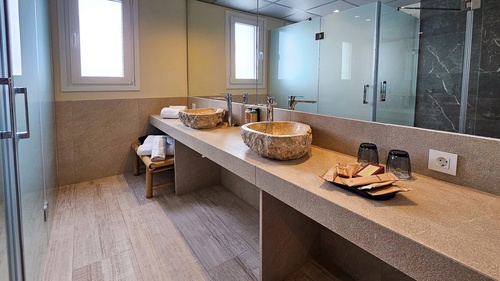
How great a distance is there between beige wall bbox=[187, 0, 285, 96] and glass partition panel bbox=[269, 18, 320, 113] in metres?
0.44

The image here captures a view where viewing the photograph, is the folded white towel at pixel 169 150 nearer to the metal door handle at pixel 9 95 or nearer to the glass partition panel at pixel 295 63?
the glass partition panel at pixel 295 63

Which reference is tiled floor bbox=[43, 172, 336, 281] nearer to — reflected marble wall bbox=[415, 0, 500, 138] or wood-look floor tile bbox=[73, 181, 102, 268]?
wood-look floor tile bbox=[73, 181, 102, 268]

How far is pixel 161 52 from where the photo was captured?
3482mm

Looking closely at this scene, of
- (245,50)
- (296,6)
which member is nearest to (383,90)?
(296,6)

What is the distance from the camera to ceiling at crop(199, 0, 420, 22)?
180 cm

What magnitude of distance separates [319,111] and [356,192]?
957 millimetres

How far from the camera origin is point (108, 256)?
73.2 inches

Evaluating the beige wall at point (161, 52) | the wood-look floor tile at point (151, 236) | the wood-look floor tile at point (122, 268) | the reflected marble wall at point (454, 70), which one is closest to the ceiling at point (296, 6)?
the reflected marble wall at point (454, 70)

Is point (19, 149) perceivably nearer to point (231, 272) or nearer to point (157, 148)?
point (231, 272)

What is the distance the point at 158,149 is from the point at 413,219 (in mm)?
2406

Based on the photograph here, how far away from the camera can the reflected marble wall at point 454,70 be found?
1.30m

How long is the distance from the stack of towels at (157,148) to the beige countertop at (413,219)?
1.56 metres

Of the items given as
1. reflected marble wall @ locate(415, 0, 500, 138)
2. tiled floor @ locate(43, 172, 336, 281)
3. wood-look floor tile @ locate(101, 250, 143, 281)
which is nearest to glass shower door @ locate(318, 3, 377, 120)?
reflected marble wall @ locate(415, 0, 500, 138)

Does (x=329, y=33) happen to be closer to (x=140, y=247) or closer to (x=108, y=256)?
(x=140, y=247)
